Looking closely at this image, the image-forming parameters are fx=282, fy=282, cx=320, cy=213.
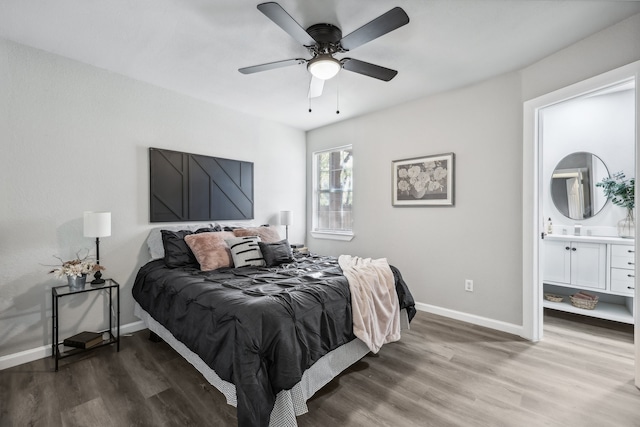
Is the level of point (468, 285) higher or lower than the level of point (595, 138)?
lower

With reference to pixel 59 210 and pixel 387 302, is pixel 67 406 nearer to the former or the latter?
pixel 59 210

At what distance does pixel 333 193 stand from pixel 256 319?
3248mm

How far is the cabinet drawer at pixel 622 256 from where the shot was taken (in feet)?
9.78

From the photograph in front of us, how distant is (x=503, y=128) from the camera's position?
9.68 ft

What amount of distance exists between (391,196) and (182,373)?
301 cm

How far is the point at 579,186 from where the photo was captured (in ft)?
11.6

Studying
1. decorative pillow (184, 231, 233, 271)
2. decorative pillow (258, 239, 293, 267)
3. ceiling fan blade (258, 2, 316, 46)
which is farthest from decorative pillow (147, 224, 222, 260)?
ceiling fan blade (258, 2, 316, 46)

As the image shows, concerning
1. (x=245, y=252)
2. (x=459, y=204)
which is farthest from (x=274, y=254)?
(x=459, y=204)

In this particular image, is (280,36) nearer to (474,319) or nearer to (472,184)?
(472,184)

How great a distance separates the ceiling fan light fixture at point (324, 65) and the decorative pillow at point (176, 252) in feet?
6.81

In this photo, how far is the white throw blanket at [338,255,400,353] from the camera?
2150 mm

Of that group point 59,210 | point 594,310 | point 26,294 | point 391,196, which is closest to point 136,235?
point 59,210

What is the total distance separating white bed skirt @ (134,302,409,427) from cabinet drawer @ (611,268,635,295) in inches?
116

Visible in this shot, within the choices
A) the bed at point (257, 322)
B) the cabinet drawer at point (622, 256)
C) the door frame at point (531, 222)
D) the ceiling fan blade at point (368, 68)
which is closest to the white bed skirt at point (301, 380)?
the bed at point (257, 322)
